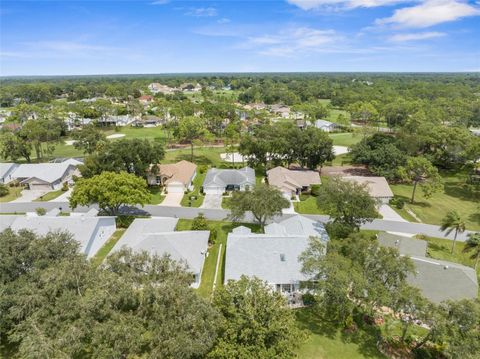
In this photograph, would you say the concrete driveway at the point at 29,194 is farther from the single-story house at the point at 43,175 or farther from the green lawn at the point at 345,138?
the green lawn at the point at 345,138

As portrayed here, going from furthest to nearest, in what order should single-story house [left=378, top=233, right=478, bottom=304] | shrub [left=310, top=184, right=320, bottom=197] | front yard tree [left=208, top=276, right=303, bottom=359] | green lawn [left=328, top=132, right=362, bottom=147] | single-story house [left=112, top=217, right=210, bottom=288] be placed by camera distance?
1. green lawn [left=328, top=132, right=362, bottom=147]
2. shrub [left=310, top=184, right=320, bottom=197]
3. single-story house [left=112, top=217, right=210, bottom=288]
4. single-story house [left=378, top=233, right=478, bottom=304]
5. front yard tree [left=208, top=276, right=303, bottom=359]

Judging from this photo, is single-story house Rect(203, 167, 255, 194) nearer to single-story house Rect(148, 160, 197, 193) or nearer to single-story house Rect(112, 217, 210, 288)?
single-story house Rect(148, 160, 197, 193)

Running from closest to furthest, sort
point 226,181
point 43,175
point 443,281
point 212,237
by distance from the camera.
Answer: point 443,281
point 212,237
point 226,181
point 43,175

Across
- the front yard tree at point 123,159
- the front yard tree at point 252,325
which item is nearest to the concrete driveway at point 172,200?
the front yard tree at point 123,159

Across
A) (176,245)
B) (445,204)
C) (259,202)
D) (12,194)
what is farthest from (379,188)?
(12,194)

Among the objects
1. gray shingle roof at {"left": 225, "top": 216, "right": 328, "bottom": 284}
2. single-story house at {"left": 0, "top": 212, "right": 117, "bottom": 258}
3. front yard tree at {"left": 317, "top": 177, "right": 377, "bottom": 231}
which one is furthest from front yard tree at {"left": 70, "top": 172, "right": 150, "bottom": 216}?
front yard tree at {"left": 317, "top": 177, "right": 377, "bottom": 231}

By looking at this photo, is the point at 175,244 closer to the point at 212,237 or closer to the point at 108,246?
the point at 212,237
